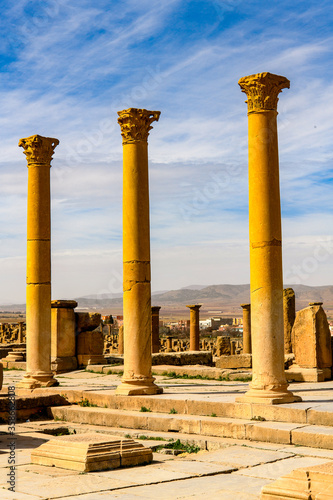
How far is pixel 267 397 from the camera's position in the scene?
38.8 ft

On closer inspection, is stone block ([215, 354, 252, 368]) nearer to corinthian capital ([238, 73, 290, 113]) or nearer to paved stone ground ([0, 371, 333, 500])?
paved stone ground ([0, 371, 333, 500])

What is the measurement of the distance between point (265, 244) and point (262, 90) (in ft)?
9.16

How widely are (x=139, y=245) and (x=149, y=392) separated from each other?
3022 millimetres

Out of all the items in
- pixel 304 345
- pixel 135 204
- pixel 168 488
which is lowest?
pixel 168 488

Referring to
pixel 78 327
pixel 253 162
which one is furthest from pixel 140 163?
pixel 78 327

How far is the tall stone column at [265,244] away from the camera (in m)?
12.1

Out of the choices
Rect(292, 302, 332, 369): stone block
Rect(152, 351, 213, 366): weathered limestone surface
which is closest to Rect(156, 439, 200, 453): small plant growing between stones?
Rect(292, 302, 332, 369): stone block

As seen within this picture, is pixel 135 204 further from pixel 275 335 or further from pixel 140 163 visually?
pixel 275 335

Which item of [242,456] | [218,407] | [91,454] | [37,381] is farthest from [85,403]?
[91,454]

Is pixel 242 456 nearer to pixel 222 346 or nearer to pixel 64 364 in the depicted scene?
pixel 64 364

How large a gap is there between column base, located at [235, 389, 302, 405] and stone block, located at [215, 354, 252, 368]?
9279 mm

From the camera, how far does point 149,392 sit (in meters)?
14.2

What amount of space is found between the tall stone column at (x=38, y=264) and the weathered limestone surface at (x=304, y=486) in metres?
11.4

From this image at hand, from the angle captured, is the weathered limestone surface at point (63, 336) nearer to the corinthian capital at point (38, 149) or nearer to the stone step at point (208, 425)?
the corinthian capital at point (38, 149)
